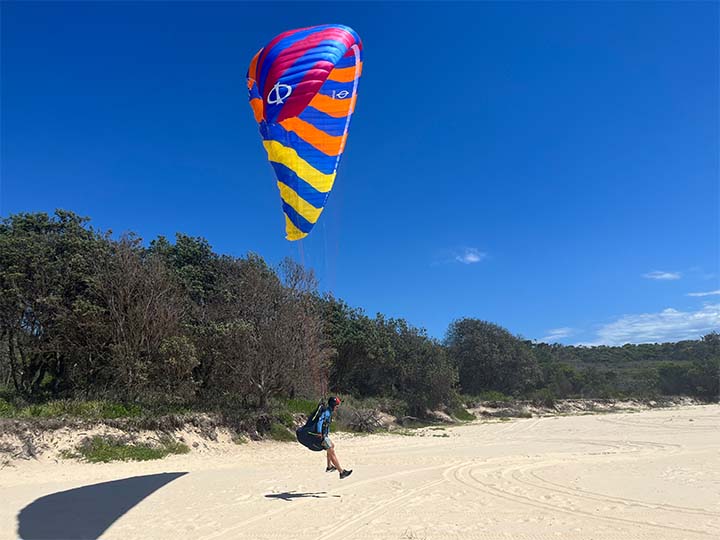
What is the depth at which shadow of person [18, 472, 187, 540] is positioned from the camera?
5.85 meters

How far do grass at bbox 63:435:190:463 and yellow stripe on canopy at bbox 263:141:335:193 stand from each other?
8.80 meters

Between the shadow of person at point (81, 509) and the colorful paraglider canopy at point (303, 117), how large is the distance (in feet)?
15.4

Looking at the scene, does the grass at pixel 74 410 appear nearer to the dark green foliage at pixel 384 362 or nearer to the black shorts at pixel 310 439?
the black shorts at pixel 310 439

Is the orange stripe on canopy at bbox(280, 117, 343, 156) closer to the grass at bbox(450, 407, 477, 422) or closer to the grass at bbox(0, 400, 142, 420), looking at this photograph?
the grass at bbox(0, 400, 142, 420)

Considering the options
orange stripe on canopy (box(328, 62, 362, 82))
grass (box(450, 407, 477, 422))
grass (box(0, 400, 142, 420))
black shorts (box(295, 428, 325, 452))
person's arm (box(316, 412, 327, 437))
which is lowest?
grass (box(450, 407, 477, 422))

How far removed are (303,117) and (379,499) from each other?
6.05 m

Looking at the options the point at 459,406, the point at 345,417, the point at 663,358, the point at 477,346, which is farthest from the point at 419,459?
the point at 663,358

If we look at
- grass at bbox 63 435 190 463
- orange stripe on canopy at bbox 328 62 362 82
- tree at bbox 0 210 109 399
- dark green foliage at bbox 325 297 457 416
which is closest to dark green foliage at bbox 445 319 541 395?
dark green foliage at bbox 325 297 457 416

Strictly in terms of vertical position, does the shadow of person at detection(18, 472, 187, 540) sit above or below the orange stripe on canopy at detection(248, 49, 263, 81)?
below

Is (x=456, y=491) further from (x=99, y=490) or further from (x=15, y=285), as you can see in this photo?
(x=15, y=285)

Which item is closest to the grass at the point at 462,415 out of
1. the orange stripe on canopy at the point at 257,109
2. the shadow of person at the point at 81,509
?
the shadow of person at the point at 81,509

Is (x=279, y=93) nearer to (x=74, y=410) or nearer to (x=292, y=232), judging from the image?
(x=292, y=232)

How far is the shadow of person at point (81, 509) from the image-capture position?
585cm

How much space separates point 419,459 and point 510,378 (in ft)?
114
